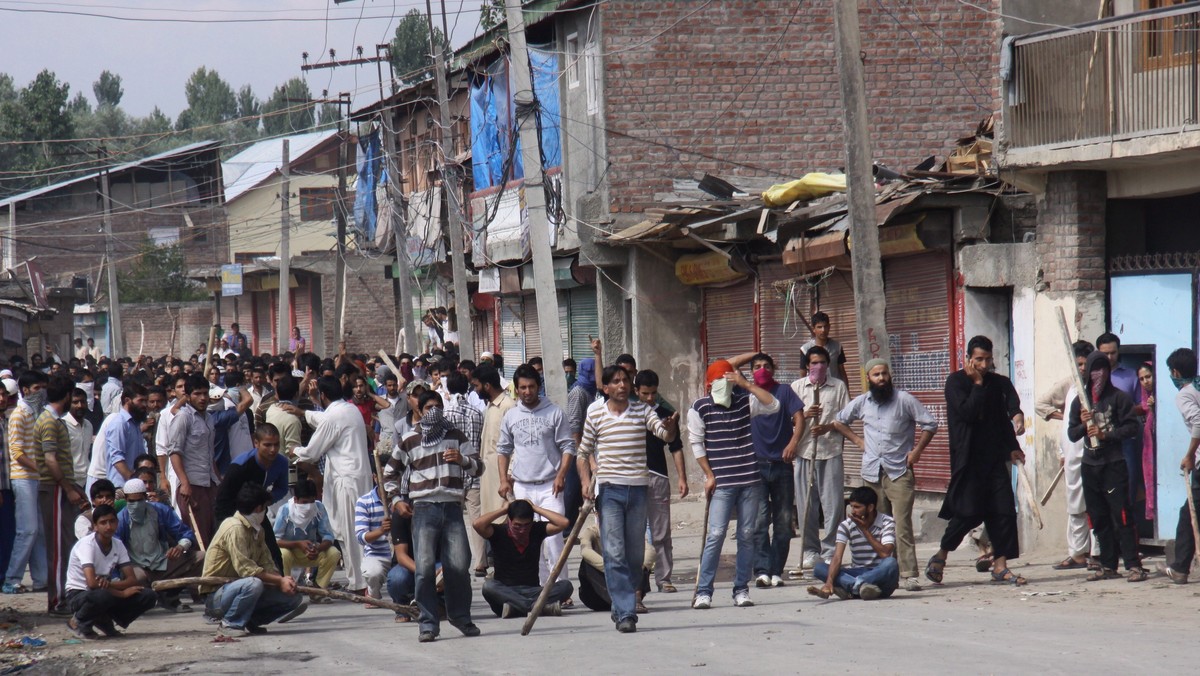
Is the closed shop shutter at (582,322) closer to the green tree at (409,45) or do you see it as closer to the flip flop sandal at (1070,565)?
the flip flop sandal at (1070,565)

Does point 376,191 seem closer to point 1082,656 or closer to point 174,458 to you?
point 174,458

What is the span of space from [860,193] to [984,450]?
266 cm

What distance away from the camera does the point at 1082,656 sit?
→ 7602 millimetres

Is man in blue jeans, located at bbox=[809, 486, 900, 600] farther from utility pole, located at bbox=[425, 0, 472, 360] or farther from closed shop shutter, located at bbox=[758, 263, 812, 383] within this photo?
utility pole, located at bbox=[425, 0, 472, 360]

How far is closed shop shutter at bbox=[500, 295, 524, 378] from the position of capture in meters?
26.7

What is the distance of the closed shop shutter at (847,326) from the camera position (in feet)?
52.4

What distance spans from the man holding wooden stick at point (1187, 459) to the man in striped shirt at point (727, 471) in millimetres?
3040

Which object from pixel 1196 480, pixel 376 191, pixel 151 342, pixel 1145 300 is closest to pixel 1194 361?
pixel 1196 480

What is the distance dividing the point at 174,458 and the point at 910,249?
7386 millimetres

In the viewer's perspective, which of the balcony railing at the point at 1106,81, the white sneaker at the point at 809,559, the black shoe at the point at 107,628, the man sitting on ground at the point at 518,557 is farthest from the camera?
the white sneaker at the point at 809,559

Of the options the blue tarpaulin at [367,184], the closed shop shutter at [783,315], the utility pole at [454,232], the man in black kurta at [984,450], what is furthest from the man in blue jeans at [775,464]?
the blue tarpaulin at [367,184]

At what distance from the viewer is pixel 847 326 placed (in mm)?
16172

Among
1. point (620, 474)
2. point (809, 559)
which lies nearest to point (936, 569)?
point (809, 559)

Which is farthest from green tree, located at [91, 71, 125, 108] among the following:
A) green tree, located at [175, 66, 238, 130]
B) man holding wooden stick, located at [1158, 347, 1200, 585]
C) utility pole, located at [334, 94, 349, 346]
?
man holding wooden stick, located at [1158, 347, 1200, 585]
